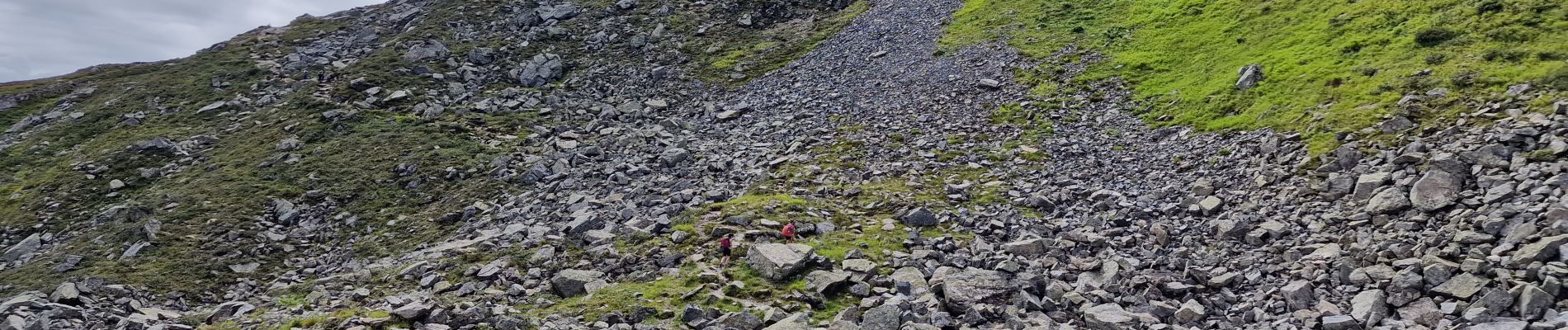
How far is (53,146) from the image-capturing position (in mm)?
42031

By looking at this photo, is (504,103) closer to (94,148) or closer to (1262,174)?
(94,148)

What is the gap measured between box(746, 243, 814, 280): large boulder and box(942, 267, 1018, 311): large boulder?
3.62 metres

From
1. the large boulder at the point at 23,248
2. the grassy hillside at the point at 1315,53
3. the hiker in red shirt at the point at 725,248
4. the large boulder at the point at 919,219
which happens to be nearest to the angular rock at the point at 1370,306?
the grassy hillside at the point at 1315,53

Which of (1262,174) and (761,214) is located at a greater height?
(761,214)

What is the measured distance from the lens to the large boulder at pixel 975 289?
17.0 metres

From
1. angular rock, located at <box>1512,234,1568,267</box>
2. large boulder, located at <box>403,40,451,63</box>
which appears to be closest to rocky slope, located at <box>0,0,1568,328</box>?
angular rock, located at <box>1512,234,1568,267</box>

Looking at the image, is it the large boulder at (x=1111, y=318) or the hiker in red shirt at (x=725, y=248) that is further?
the hiker in red shirt at (x=725, y=248)

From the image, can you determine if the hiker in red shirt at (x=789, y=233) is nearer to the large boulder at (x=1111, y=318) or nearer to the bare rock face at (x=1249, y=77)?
the large boulder at (x=1111, y=318)

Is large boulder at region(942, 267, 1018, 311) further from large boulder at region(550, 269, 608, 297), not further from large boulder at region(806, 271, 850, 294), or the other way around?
large boulder at region(550, 269, 608, 297)

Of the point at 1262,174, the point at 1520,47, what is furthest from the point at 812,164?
the point at 1520,47

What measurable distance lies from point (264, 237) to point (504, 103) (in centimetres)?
1695

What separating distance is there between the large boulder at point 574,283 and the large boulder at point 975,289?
8717 millimetres

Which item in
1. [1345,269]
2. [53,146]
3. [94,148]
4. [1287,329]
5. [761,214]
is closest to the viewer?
[1287,329]

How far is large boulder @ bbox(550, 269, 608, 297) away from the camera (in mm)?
19734
